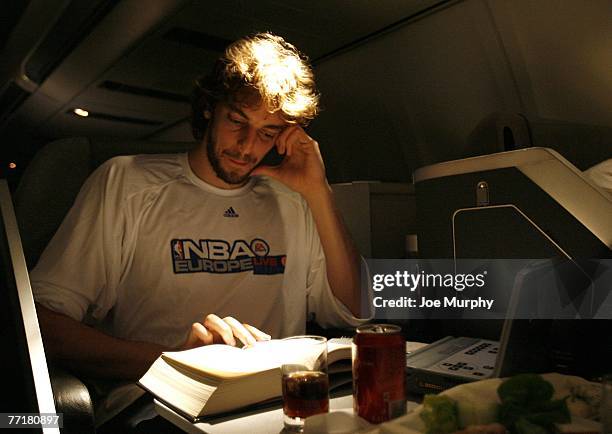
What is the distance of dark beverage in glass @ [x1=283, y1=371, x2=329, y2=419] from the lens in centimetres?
58

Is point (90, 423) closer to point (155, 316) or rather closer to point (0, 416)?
point (0, 416)

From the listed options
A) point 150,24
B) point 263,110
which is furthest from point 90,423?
point 150,24

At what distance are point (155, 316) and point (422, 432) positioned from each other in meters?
0.90

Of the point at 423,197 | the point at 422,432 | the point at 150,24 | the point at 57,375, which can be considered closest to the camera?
the point at 422,432

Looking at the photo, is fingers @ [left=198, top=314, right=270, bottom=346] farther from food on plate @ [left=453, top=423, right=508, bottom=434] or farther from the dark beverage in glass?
food on plate @ [left=453, top=423, right=508, bottom=434]

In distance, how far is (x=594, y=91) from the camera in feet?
4.85

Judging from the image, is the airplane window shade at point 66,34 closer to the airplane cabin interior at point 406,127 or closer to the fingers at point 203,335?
the airplane cabin interior at point 406,127

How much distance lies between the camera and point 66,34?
8.66ft

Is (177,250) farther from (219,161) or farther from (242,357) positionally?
(242,357)

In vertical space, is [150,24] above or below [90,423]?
above

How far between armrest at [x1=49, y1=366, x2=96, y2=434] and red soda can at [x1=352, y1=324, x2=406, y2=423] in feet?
1.33

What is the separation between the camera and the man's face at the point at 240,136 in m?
1.33

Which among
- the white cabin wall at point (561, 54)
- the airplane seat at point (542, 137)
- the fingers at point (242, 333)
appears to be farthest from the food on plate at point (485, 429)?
the white cabin wall at point (561, 54)
